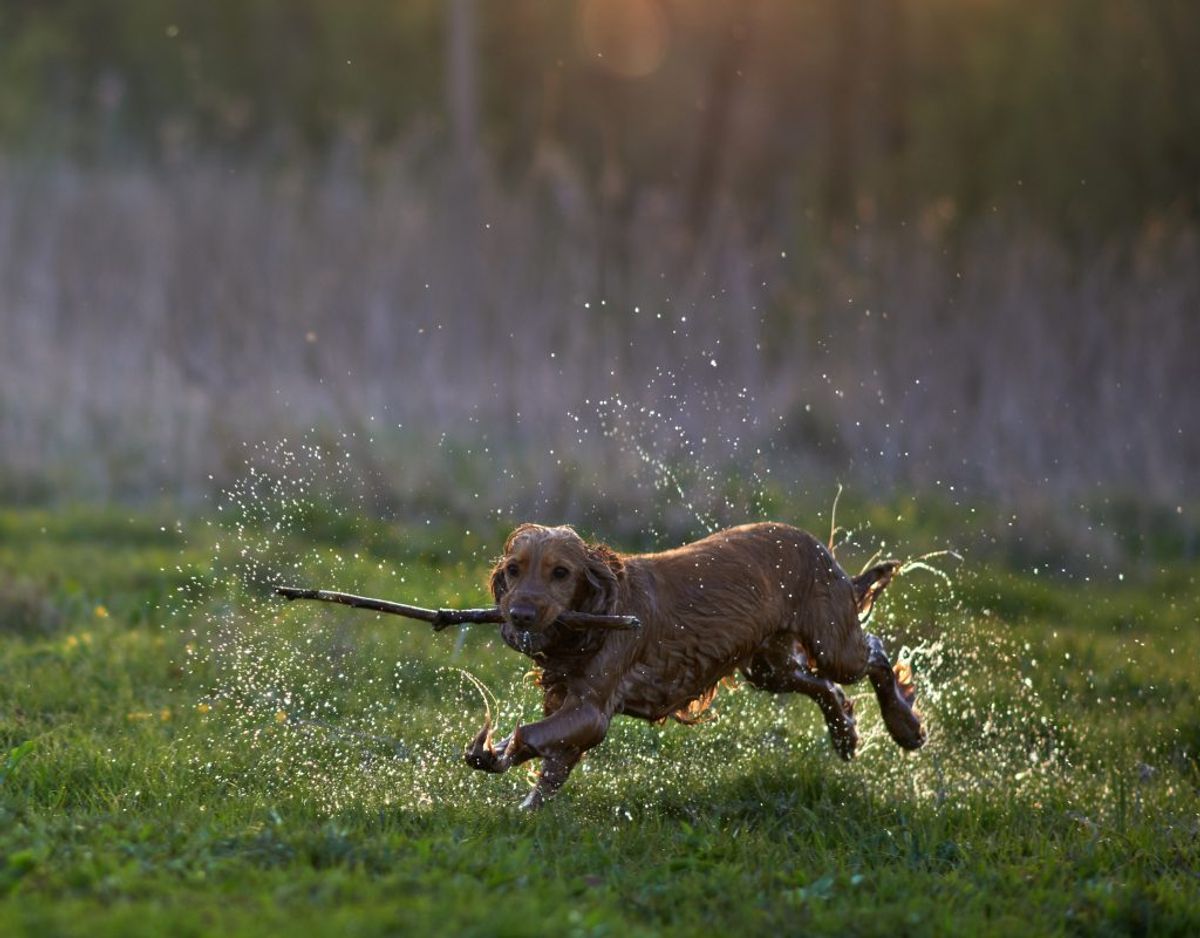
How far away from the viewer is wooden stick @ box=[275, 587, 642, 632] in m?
5.31

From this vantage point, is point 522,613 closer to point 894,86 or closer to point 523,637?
point 523,637

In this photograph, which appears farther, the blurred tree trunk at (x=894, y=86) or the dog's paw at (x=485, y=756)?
the blurred tree trunk at (x=894, y=86)

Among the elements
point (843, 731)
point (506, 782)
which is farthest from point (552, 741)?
point (843, 731)

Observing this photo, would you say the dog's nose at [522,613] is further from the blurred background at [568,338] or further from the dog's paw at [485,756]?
the blurred background at [568,338]

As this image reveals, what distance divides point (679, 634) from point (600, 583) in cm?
Answer: 46

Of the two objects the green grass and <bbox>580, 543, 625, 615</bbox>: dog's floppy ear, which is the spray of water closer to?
the green grass

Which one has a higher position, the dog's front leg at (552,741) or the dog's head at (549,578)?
the dog's head at (549,578)

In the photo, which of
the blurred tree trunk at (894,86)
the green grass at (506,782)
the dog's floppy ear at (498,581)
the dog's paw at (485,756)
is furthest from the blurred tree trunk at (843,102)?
the dog's paw at (485,756)

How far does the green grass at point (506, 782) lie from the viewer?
4.47 m

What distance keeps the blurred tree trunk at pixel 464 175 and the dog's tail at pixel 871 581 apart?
23.3 feet

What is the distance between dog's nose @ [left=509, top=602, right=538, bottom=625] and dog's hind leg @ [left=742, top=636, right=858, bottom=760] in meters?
1.25

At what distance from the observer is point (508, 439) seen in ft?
37.7

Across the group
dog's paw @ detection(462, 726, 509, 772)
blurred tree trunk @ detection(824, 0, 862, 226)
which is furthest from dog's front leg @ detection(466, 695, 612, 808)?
blurred tree trunk @ detection(824, 0, 862, 226)

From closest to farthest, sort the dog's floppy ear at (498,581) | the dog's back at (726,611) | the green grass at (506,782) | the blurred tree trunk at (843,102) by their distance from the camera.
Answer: the green grass at (506,782)
the dog's floppy ear at (498,581)
the dog's back at (726,611)
the blurred tree trunk at (843,102)
